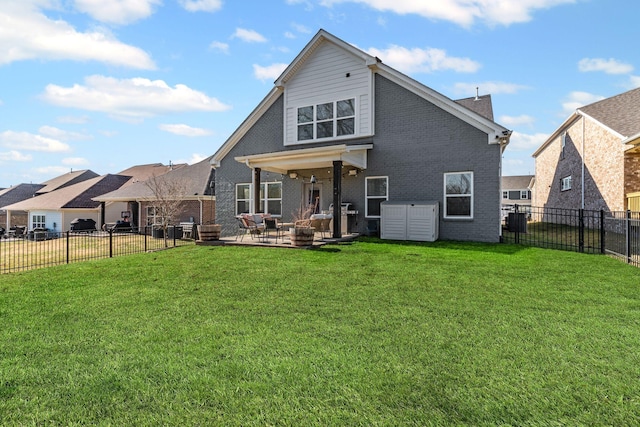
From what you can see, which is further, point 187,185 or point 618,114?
point 187,185

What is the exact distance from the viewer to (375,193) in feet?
46.1

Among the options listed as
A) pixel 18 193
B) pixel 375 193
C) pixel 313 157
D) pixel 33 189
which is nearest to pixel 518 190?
pixel 375 193

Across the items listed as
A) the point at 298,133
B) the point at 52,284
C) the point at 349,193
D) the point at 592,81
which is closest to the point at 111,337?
the point at 52,284

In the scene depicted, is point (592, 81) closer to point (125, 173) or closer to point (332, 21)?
point (332, 21)

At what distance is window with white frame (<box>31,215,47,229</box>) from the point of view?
3262cm

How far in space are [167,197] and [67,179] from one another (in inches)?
1201

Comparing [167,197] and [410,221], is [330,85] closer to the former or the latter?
[410,221]

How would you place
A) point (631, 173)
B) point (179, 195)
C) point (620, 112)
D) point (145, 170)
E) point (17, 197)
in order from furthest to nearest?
point (17, 197) < point (145, 170) < point (179, 195) < point (620, 112) < point (631, 173)

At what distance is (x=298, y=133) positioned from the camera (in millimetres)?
15664

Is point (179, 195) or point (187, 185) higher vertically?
point (187, 185)

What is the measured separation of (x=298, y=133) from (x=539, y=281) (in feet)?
38.7

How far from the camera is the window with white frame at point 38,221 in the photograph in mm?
32625

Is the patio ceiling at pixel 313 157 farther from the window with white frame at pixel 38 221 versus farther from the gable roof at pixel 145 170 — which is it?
the window with white frame at pixel 38 221

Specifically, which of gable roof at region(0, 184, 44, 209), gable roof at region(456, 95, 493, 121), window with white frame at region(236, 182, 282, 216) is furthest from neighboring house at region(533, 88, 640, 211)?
gable roof at region(0, 184, 44, 209)
